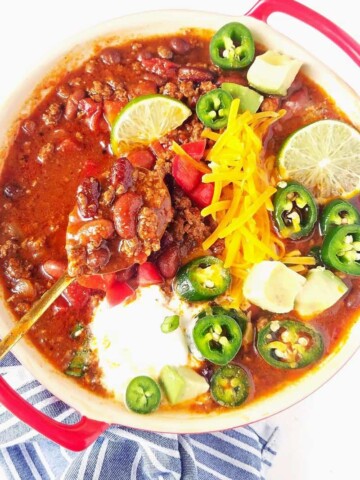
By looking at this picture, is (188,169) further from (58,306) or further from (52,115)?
(58,306)

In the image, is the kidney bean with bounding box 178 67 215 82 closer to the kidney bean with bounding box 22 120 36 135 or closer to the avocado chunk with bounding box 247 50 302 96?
the avocado chunk with bounding box 247 50 302 96

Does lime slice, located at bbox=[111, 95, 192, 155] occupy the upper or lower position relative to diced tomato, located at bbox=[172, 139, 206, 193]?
upper

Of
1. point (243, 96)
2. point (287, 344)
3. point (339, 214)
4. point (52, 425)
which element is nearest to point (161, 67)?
point (243, 96)

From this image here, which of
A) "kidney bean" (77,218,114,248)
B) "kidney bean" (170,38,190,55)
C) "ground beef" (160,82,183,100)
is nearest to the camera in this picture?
"kidney bean" (77,218,114,248)

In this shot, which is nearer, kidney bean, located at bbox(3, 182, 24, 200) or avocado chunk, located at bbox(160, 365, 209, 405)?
avocado chunk, located at bbox(160, 365, 209, 405)

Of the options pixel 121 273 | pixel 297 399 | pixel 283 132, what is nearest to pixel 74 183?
pixel 121 273

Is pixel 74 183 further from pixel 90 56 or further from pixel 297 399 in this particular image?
pixel 297 399

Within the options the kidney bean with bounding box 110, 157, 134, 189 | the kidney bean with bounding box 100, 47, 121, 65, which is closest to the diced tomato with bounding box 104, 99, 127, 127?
the kidney bean with bounding box 100, 47, 121, 65
